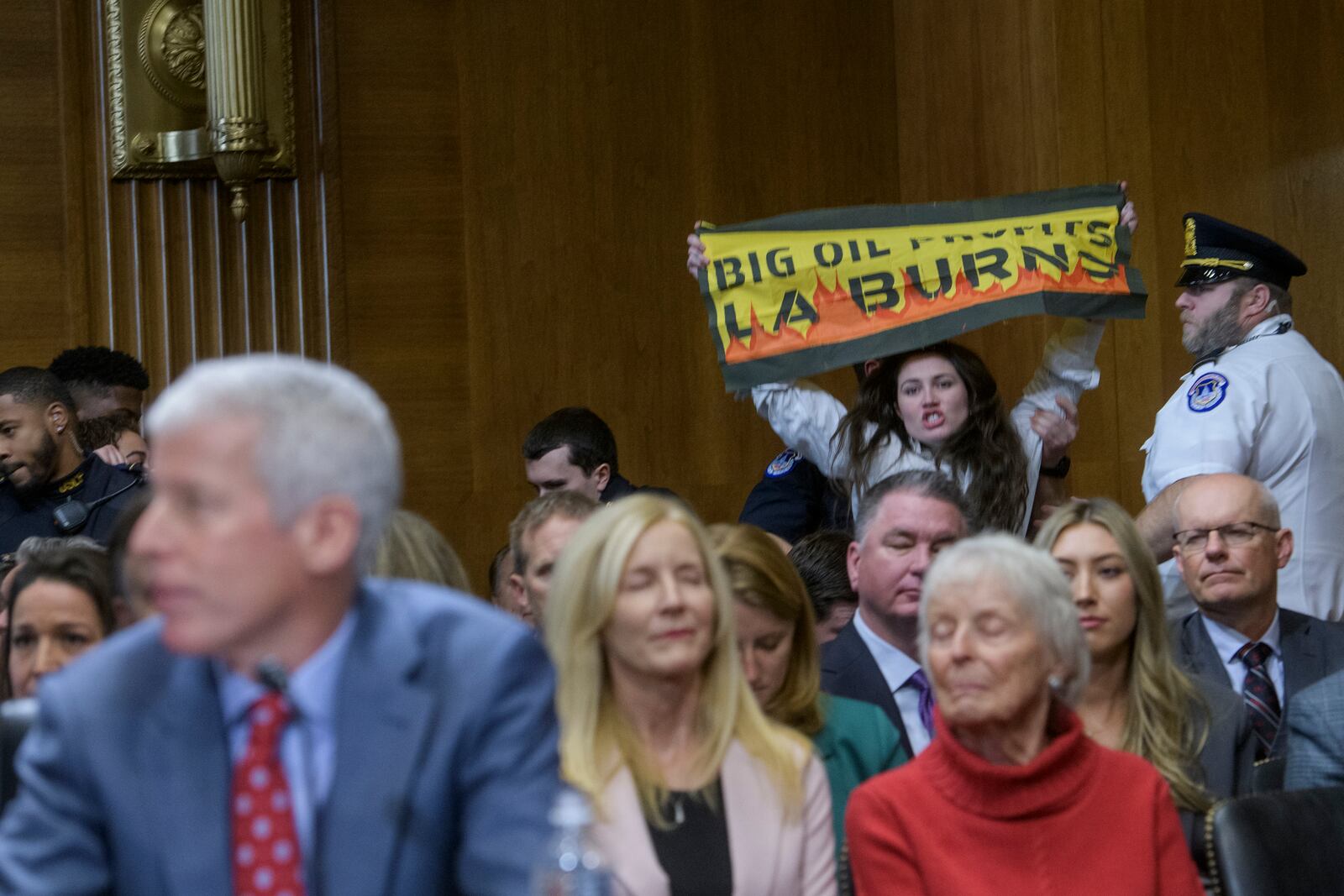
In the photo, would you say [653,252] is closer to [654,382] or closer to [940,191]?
[654,382]

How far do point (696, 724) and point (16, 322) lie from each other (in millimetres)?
4274

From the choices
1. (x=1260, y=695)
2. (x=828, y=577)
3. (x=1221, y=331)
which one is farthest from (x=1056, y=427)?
(x=1260, y=695)

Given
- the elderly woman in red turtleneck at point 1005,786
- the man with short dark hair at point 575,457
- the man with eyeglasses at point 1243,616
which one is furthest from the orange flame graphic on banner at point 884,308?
the elderly woman in red turtleneck at point 1005,786

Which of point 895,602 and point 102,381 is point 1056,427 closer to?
point 895,602

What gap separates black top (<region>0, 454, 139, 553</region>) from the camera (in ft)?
15.5

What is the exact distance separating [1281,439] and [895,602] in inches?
65.8

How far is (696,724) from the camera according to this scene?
101 inches

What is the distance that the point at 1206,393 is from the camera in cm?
445

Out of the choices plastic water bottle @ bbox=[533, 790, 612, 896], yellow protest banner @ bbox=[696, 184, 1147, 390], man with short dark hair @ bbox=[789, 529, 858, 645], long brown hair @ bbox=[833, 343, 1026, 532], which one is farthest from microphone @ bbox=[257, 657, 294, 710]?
yellow protest banner @ bbox=[696, 184, 1147, 390]

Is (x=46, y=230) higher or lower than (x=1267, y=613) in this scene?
higher

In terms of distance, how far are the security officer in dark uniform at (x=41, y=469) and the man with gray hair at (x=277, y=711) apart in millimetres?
3233

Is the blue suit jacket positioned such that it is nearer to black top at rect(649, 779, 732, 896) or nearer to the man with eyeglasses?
black top at rect(649, 779, 732, 896)

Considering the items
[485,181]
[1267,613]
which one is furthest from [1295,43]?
[1267,613]

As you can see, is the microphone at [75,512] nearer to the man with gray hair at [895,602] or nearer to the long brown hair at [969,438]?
the long brown hair at [969,438]
